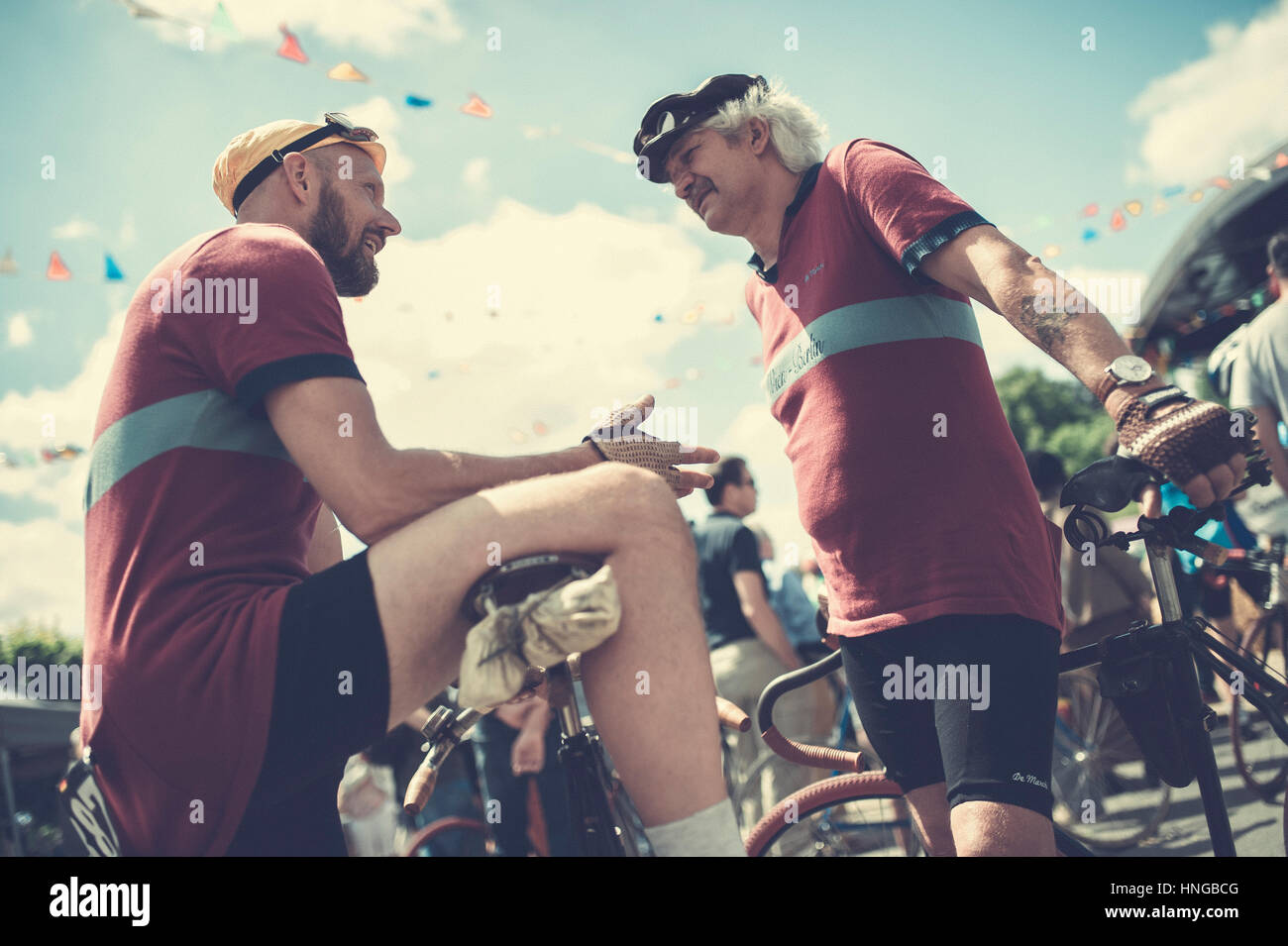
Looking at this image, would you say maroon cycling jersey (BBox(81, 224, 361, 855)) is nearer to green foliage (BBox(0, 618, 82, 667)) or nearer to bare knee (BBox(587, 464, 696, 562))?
bare knee (BBox(587, 464, 696, 562))

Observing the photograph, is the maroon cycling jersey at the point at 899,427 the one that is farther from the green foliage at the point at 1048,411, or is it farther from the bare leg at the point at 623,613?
the green foliage at the point at 1048,411

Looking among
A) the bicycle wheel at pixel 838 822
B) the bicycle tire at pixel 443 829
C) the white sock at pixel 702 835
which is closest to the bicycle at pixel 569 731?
the white sock at pixel 702 835

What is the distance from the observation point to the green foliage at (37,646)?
84.6ft

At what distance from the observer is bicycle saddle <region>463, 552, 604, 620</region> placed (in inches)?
52.3

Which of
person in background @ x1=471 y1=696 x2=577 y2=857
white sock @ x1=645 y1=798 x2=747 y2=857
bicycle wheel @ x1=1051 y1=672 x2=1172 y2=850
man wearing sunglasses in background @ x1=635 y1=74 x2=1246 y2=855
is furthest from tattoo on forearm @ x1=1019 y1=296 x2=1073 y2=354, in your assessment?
bicycle wheel @ x1=1051 y1=672 x2=1172 y2=850

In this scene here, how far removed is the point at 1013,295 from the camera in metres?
1.53

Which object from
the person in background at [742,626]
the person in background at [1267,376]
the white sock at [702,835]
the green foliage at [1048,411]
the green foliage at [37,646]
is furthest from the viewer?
the green foliage at [1048,411]

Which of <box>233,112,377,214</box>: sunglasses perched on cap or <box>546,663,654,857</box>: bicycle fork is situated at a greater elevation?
<box>233,112,377,214</box>: sunglasses perched on cap

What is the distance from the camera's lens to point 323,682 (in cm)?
Answer: 136

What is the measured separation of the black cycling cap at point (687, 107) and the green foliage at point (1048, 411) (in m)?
56.1

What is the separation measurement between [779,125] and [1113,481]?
1288mm

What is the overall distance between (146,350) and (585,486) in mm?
912

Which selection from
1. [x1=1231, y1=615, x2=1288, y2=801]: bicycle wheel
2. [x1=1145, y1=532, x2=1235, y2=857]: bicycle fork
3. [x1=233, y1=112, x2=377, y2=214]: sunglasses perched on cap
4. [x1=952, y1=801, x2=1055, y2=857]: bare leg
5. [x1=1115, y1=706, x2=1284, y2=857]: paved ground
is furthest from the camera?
[x1=1231, y1=615, x2=1288, y2=801]: bicycle wheel
